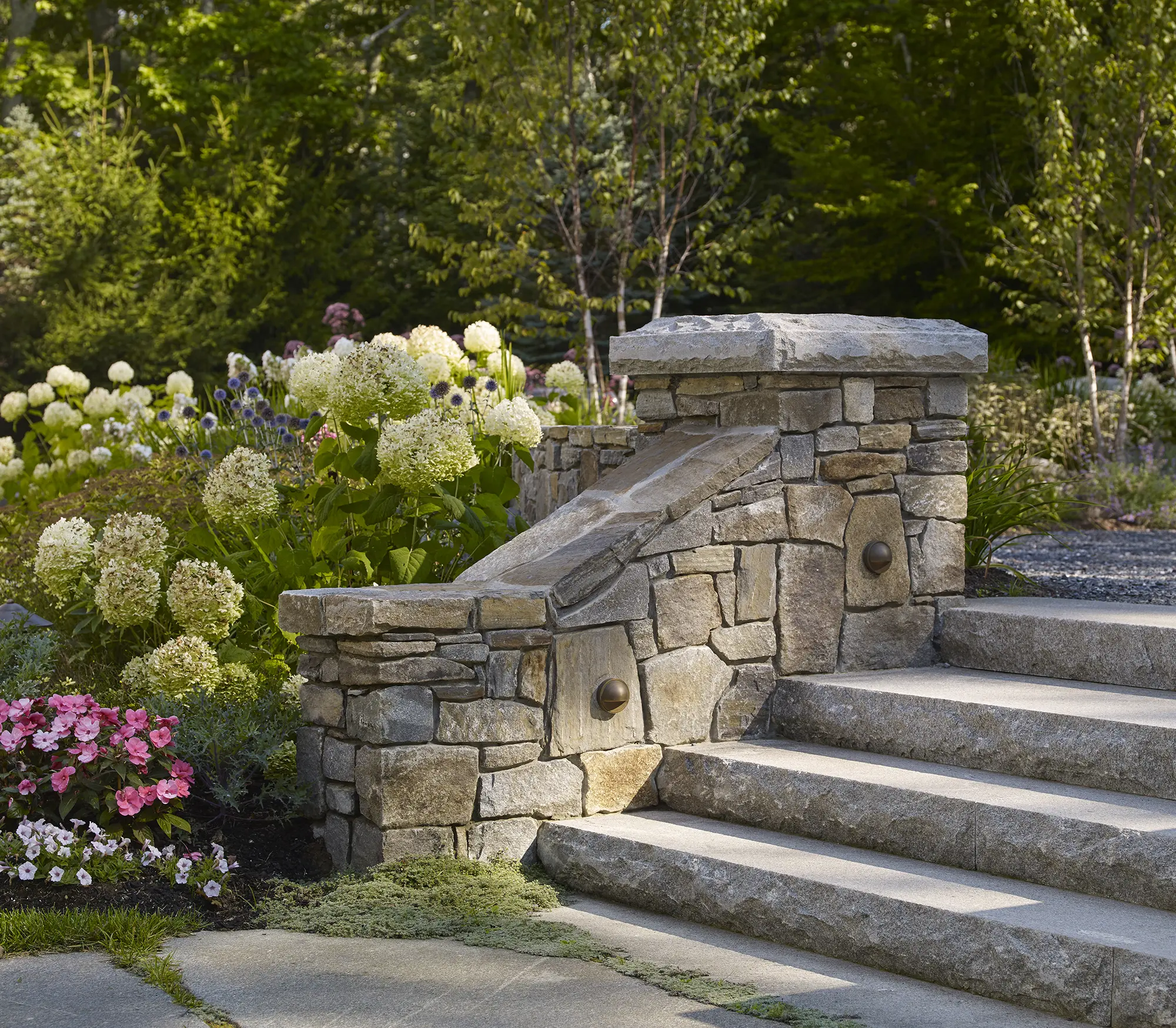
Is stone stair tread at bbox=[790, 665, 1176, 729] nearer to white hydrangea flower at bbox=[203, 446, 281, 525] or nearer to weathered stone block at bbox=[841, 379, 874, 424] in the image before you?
weathered stone block at bbox=[841, 379, 874, 424]

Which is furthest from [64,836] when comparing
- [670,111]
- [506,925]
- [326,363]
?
[670,111]

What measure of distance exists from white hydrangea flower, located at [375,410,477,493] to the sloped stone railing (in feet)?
1.13

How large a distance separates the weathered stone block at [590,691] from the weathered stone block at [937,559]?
116 cm

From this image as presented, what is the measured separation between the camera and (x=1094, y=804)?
3529mm

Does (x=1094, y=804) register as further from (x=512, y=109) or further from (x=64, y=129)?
(x=64, y=129)

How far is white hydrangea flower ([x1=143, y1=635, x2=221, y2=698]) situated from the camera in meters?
4.52

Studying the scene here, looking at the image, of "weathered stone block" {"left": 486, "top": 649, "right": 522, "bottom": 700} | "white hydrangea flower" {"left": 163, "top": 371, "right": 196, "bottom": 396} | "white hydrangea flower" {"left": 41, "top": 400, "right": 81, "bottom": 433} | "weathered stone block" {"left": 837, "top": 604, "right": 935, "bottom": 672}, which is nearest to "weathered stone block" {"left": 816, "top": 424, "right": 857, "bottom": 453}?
"weathered stone block" {"left": 837, "top": 604, "right": 935, "bottom": 672}

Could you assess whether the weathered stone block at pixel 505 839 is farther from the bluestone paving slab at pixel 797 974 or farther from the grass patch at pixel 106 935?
the grass patch at pixel 106 935

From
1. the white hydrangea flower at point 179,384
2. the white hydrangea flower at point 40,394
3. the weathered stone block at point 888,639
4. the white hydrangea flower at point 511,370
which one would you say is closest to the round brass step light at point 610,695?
the weathered stone block at point 888,639

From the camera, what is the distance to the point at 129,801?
3.82m

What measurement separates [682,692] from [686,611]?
26 cm

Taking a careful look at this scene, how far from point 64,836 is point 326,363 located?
208cm

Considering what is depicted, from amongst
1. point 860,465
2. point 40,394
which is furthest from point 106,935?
point 40,394

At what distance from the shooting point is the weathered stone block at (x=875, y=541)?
15.2 feet
